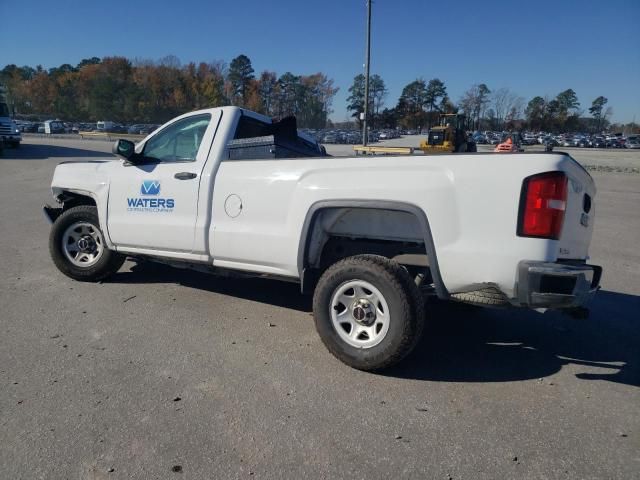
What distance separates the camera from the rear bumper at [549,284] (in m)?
2.69

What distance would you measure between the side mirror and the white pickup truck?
13mm

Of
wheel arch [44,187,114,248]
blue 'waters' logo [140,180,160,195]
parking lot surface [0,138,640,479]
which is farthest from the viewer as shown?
wheel arch [44,187,114,248]

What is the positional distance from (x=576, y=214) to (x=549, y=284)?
602mm

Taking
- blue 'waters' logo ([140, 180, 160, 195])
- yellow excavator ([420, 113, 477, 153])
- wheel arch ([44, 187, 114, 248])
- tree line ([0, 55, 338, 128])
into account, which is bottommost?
wheel arch ([44, 187, 114, 248])

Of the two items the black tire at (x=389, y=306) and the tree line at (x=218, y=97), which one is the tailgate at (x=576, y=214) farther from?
the tree line at (x=218, y=97)

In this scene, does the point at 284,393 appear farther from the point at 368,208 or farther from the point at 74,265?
the point at 74,265

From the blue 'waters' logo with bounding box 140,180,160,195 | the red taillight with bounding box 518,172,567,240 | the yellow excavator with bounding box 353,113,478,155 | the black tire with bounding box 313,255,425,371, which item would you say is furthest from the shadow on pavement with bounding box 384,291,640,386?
the yellow excavator with bounding box 353,113,478,155

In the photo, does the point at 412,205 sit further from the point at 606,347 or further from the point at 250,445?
the point at 606,347

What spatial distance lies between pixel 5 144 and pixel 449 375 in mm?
32251

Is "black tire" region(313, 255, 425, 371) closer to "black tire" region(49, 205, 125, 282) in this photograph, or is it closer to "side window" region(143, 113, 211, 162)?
"side window" region(143, 113, 211, 162)

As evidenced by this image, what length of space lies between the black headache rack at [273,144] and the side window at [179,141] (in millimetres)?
368

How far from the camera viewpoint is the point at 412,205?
A: 9.93 ft

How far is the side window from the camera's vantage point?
4359mm

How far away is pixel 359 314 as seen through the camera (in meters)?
3.28
